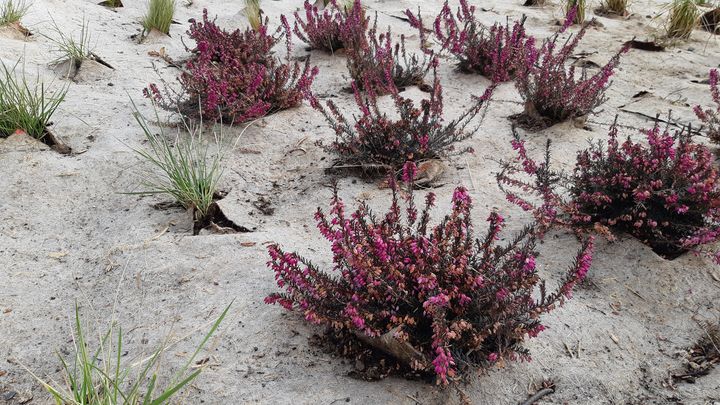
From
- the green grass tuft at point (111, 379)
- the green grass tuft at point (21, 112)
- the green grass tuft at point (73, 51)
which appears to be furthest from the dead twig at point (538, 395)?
the green grass tuft at point (73, 51)

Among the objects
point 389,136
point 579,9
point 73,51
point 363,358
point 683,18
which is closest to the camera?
point 363,358

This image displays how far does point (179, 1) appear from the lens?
6.95m

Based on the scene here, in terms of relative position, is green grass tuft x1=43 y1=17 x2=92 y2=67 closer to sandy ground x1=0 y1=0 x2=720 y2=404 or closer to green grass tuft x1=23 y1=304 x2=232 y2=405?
sandy ground x1=0 y1=0 x2=720 y2=404

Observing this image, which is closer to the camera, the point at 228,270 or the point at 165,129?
the point at 228,270

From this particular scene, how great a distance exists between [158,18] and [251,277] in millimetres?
4097

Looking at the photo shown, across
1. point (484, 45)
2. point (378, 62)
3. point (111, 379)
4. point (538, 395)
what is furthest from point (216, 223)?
point (484, 45)

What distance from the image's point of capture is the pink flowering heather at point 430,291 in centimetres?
193

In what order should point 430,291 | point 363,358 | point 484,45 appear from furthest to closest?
point 484,45
point 363,358
point 430,291

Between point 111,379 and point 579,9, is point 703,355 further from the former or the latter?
point 579,9

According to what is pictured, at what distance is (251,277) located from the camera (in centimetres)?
249

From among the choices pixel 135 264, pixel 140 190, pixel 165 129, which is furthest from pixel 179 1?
pixel 135 264

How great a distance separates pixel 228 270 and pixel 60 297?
0.74 meters

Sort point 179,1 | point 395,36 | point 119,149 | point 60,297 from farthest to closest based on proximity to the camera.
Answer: point 179,1, point 395,36, point 119,149, point 60,297

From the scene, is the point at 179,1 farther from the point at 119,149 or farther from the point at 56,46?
the point at 119,149
